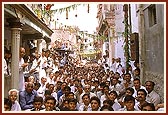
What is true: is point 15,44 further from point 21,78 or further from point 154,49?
point 154,49

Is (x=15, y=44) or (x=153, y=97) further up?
(x=15, y=44)

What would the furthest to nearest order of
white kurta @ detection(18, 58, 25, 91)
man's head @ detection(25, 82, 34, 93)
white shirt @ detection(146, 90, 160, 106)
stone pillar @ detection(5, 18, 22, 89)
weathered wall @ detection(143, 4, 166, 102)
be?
stone pillar @ detection(5, 18, 22, 89), white kurta @ detection(18, 58, 25, 91), weathered wall @ detection(143, 4, 166, 102), man's head @ detection(25, 82, 34, 93), white shirt @ detection(146, 90, 160, 106)

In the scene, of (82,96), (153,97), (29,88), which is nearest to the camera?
(153,97)

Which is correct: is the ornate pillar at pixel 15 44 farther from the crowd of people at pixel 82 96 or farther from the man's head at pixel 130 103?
the man's head at pixel 130 103

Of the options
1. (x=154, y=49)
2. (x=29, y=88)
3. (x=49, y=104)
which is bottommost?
(x=49, y=104)

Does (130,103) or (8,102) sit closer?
(8,102)

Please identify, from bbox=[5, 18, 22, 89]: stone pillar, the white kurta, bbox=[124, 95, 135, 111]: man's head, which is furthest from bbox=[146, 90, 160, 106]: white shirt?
bbox=[5, 18, 22, 89]: stone pillar

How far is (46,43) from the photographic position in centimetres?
1142

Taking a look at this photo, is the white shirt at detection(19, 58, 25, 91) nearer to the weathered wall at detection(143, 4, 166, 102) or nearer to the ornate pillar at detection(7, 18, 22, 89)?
the ornate pillar at detection(7, 18, 22, 89)

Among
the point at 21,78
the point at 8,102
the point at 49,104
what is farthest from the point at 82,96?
the point at 21,78

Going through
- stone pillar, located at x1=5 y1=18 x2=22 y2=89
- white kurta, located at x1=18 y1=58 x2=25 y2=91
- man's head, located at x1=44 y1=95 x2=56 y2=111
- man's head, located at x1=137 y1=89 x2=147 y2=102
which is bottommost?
man's head, located at x1=44 y1=95 x2=56 y2=111

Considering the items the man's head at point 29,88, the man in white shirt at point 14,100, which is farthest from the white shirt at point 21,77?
the man in white shirt at point 14,100

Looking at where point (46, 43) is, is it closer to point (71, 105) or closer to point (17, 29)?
point (17, 29)

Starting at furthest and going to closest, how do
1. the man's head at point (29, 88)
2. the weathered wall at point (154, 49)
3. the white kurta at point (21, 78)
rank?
1. the white kurta at point (21, 78)
2. the weathered wall at point (154, 49)
3. the man's head at point (29, 88)
